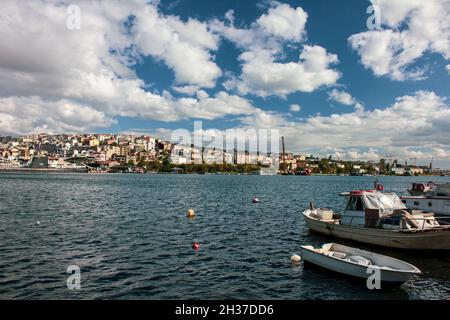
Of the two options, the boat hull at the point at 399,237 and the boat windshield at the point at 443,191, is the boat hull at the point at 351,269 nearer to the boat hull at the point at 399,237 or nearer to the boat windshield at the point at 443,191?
the boat hull at the point at 399,237

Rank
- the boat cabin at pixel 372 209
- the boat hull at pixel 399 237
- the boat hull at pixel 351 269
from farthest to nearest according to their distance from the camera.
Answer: the boat cabin at pixel 372 209 → the boat hull at pixel 399 237 → the boat hull at pixel 351 269

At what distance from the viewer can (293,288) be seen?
17.3 metres

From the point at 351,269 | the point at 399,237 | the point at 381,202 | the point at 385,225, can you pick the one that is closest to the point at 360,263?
the point at 351,269

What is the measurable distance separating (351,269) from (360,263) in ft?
1.91

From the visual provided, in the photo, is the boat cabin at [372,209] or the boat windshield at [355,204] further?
the boat windshield at [355,204]

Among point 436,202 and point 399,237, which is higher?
point 436,202

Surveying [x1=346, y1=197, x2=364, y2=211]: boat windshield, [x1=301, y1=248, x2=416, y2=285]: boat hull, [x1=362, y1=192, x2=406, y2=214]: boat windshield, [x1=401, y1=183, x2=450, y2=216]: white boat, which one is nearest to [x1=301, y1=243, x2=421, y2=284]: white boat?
[x1=301, y1=248, x2=416, y2=285]: boat hull

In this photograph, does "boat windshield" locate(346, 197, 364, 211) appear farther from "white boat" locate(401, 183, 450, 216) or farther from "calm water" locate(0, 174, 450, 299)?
"white boat" locate(401, 183, 450, 216)

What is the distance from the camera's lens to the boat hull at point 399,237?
2303 centimetres

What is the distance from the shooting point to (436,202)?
33781 mm

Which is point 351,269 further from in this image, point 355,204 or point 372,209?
point 355,204

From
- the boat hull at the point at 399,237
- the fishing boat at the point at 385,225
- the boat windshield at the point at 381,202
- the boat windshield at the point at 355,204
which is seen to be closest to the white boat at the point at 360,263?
the boat hull at the point at 399,237
